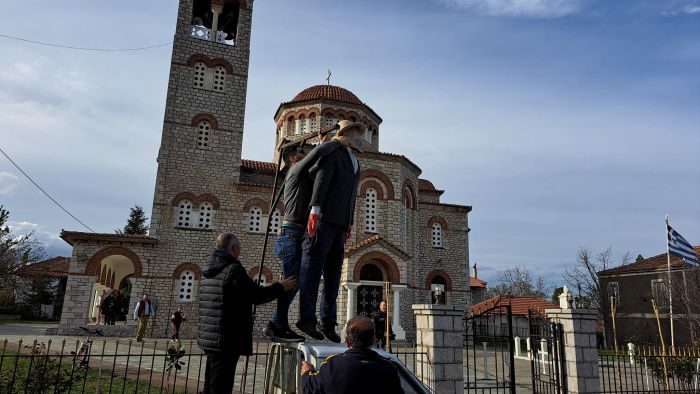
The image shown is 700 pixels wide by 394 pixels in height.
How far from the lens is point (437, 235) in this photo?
2497 centimetres

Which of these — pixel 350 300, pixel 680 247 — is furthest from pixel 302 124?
pixel 680 247

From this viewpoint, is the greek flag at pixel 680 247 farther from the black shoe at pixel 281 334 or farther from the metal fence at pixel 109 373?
the black shoe at pixel 281 334

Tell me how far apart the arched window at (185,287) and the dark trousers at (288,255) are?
52.1ft

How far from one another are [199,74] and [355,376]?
842 inches

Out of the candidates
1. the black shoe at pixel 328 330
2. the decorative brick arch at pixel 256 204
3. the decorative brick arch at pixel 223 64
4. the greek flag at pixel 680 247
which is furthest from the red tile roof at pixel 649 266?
the black shoe at pixel 328 330

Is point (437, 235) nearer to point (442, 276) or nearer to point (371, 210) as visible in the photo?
point (442, 276)

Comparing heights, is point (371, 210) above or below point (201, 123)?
below

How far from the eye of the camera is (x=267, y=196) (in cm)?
2095

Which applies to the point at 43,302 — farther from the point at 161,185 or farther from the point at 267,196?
the point at 267,196

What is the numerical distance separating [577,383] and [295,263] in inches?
210

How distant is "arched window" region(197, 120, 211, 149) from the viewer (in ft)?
67.5

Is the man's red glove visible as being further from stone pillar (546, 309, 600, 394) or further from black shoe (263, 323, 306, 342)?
stone pillar (546, 309, 600, 394)

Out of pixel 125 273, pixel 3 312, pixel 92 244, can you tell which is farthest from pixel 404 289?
pixel 3 312

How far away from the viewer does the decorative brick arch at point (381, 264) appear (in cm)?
1914
